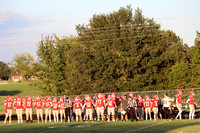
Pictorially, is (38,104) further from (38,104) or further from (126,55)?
(126,55)

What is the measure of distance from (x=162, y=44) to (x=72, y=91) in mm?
15599

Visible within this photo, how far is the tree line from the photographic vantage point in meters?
51.7

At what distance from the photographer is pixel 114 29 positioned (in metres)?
53.7

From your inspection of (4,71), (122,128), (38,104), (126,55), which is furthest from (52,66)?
(4,71)

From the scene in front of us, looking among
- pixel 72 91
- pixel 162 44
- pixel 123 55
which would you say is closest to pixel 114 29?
pixel 123 55

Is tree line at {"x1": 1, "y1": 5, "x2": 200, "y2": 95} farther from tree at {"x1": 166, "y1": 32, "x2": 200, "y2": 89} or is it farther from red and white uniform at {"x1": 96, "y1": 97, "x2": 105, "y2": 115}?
red and white uniform at {"x1": 96, "y1": 97, "x2": 105, "y2": 115}

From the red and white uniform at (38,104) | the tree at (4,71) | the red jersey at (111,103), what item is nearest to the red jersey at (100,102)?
the red jersey at (111,103)

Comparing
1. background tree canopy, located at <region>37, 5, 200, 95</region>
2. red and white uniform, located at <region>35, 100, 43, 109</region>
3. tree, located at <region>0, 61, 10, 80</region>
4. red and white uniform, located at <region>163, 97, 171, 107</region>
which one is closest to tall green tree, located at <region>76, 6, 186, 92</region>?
background tree canopy, located at <region>37, 5, 200, 95</region>

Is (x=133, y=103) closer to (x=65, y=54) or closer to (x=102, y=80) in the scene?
(x=102, y=80)

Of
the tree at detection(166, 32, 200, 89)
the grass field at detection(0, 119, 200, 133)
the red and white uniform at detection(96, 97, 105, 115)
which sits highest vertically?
the tree at detection(166, 32, 200, 89)

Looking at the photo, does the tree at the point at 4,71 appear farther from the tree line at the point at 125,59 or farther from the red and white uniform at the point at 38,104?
the red and white uniform at the point at 38,104

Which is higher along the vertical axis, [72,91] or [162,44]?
[162,44]

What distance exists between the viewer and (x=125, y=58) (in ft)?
168

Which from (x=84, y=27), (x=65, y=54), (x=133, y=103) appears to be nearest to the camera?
(x=133, y=103)
